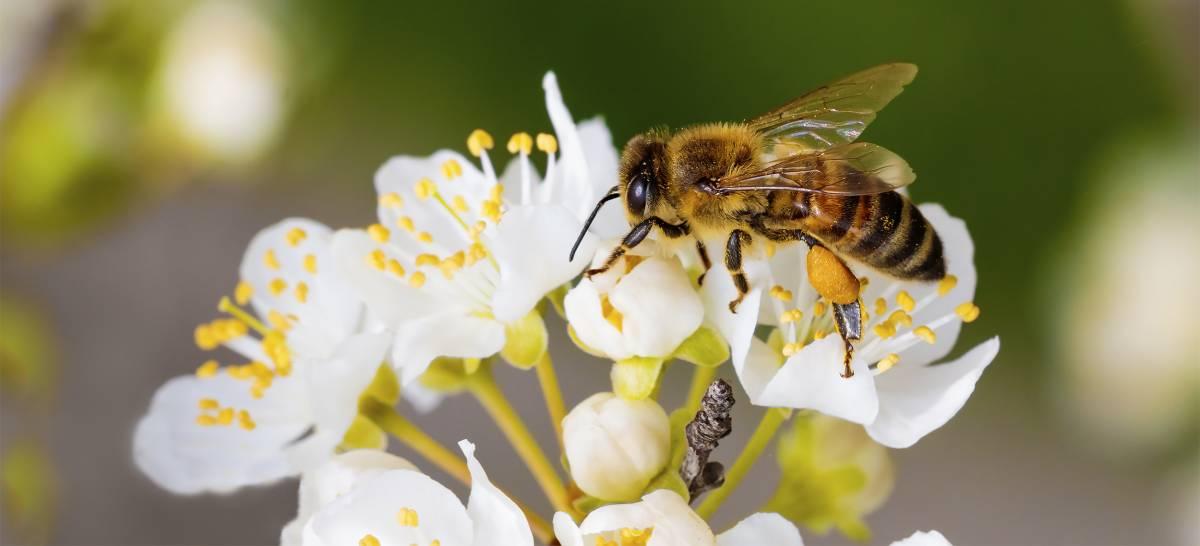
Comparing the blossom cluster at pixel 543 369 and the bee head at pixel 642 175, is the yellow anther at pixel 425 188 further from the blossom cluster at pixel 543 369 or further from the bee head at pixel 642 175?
the bee head at pixel 642 175

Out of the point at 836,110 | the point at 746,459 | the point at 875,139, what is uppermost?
the point at 836,110

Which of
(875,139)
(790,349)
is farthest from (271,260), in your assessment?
(875,139)

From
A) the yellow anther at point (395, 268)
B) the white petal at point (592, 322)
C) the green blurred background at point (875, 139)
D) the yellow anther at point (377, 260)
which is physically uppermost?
the yellow anther at point (377, 260)

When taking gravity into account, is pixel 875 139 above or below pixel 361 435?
below

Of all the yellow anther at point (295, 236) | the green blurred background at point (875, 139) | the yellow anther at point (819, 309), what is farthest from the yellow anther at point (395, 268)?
the green blurred background at point (875, 139)

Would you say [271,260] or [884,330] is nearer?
[884,330]

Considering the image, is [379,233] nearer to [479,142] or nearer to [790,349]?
[479,142]
